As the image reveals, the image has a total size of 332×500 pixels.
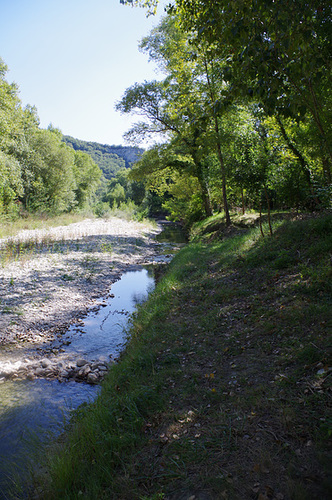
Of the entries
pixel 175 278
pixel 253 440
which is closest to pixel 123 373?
pixel 253 440

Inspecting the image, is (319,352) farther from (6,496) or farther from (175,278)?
(175,278)

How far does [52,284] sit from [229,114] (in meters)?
12.2

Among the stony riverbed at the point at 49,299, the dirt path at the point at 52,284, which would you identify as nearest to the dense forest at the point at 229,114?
the stony riverbed at the point at 49,299

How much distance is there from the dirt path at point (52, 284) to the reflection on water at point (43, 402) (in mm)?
913

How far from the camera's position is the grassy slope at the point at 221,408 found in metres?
2.56

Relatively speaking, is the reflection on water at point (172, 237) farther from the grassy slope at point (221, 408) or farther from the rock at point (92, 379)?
the rock at point (92, 379)

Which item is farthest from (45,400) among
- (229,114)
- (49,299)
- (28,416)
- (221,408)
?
(229,114)

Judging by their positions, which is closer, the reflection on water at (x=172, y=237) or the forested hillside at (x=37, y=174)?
the forested hillside at (x=37, y=174)

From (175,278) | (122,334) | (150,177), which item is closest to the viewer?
(122,334)

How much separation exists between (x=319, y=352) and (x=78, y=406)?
3.87m

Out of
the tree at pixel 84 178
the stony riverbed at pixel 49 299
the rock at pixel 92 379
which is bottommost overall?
the rock at pixel 92 379

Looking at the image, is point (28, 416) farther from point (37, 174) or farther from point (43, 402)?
point (37, 174)

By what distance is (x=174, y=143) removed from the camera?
20734 millimetres

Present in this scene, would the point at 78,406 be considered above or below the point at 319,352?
below
